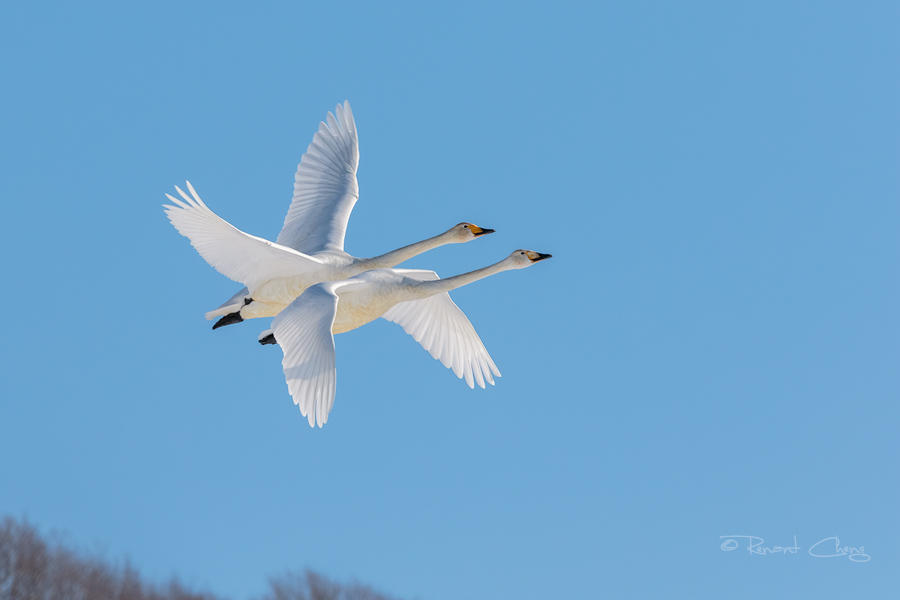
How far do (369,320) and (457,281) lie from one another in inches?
59.5

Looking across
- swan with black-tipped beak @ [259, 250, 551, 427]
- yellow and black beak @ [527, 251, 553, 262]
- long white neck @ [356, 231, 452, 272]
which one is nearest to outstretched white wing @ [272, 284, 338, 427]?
swan with black-tipped beak @ [259, 250, 551, 427]

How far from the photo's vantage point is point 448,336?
21297 millimetres

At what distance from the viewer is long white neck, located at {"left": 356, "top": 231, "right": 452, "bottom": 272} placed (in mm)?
19578

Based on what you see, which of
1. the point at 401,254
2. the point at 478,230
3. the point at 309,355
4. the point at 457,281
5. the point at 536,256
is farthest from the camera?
the point at 478,230

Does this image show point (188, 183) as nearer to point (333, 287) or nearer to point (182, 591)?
point (333, 287)

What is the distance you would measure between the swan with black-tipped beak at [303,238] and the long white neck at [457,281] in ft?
4.74

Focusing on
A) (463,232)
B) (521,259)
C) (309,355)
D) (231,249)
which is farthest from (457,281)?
(309,355)

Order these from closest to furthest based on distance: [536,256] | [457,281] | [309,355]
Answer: [309,355]
[457,281]
[536,256]

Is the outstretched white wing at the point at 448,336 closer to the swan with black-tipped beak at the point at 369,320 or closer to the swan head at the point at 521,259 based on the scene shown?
the swan with black-tipped beak at the point at 369,320

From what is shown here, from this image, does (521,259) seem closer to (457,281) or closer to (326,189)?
(457,281)

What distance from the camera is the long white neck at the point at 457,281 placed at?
1819 cm

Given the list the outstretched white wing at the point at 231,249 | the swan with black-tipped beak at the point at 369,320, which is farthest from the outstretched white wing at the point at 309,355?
the outstretched white wing at the point at 231,249

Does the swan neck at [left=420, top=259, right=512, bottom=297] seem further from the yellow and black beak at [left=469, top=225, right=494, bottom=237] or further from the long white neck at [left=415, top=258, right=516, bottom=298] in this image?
the yellow and black beak at [left=469, top=225, right=494, bottom=237]

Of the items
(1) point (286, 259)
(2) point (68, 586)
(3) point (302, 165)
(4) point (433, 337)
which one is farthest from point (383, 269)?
(2) point (68, 586)
